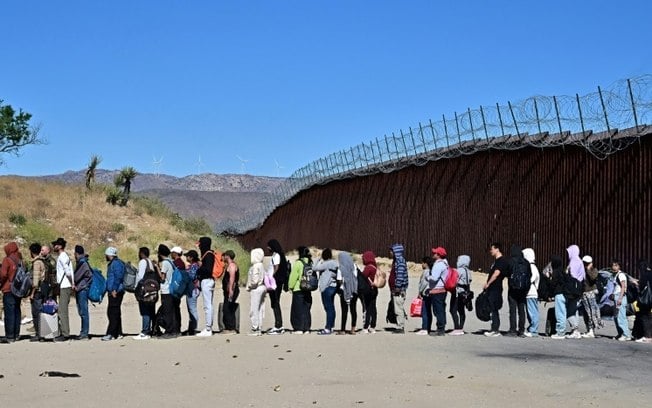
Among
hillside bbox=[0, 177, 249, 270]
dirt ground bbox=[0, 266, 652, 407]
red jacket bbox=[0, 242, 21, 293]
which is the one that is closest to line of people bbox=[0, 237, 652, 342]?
red jacket bbox=[0, 242, 21, 293]

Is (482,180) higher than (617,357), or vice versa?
(482,180)

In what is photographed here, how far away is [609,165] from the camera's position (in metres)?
22.6

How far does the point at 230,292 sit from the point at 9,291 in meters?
3.62

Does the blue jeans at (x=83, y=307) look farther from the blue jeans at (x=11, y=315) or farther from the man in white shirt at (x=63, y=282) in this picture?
the blue jeans at (x=11, y=315)

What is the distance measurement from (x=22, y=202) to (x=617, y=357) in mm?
34662

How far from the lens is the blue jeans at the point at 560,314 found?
16750 mm

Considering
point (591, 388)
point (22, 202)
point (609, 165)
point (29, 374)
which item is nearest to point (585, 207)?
point (609, 165)

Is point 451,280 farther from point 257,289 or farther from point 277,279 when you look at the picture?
point 257,289

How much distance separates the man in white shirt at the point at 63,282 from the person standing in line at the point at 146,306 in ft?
3.72

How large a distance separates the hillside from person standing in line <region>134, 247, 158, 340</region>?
1603cm

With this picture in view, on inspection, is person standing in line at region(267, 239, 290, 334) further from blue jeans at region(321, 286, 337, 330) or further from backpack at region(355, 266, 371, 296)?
backpack at region(355, 266, 371, 296)

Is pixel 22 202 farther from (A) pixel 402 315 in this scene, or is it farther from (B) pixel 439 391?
(B) pixel 439 391

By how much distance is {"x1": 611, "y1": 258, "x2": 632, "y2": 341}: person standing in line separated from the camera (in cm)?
1652

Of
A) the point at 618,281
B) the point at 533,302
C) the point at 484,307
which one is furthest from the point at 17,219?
the point at 618,281
